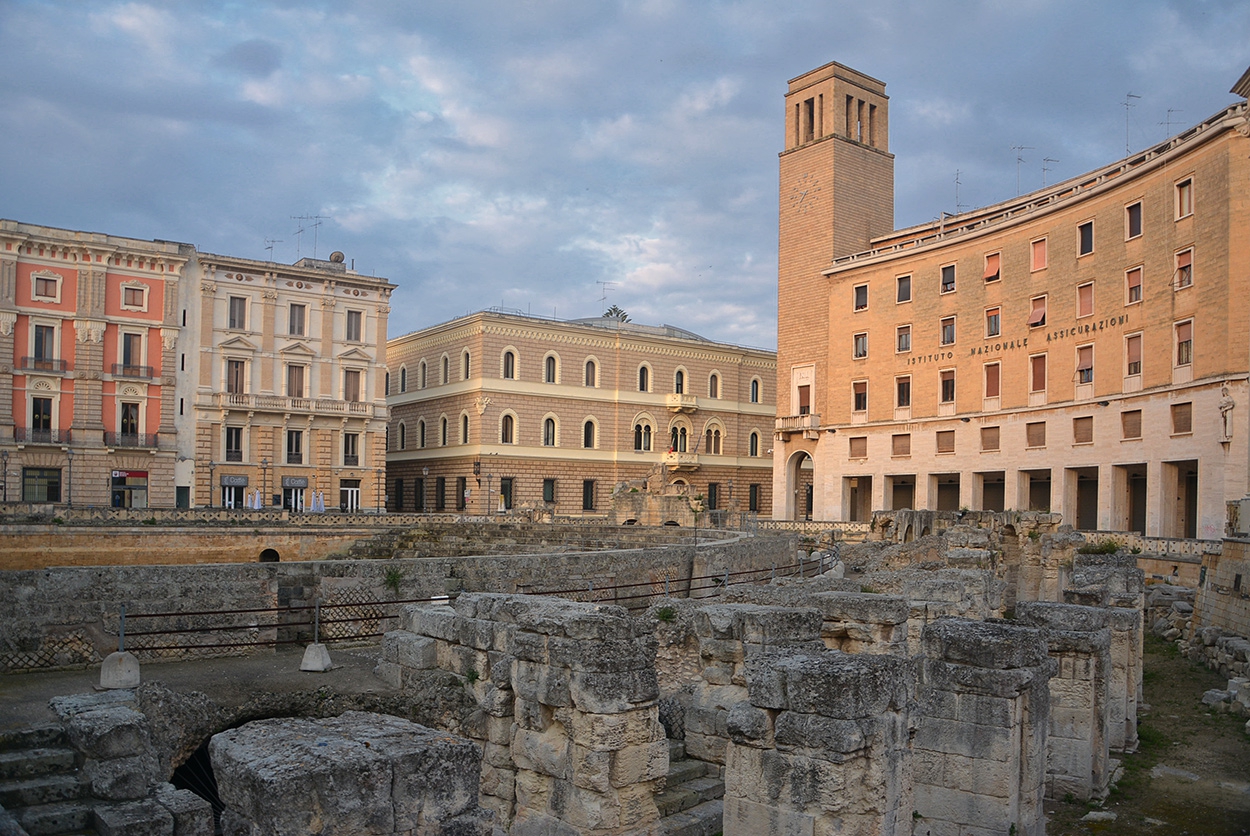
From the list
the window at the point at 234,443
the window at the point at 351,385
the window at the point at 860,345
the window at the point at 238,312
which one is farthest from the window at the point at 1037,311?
the window at the point at 234,443

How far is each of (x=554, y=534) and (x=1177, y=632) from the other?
1822cm

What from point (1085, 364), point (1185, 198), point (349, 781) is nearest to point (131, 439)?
point (1085, 364)

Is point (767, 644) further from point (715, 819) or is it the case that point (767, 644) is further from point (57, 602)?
point (57, 602)

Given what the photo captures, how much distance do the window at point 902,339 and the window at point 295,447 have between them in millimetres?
28609

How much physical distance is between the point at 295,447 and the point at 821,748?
41.4 metres

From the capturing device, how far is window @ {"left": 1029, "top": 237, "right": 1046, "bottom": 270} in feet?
129

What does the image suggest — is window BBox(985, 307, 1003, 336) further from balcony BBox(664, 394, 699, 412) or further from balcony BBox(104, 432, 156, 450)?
balcony BBox(104, 432, 156, 450)

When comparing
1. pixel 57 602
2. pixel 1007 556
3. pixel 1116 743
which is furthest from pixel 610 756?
pixel 1007 556

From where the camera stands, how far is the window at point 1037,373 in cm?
3884

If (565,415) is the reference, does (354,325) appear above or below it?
above

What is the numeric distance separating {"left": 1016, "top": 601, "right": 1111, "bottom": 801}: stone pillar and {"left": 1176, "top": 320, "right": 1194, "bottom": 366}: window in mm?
27243

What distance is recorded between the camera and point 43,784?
22.1 feet

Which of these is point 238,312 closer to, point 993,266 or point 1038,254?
point 993,266

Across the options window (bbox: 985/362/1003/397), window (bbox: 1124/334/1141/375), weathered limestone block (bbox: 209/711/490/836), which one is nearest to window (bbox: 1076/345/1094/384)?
window (bbox: 1124/334/1141/375)
